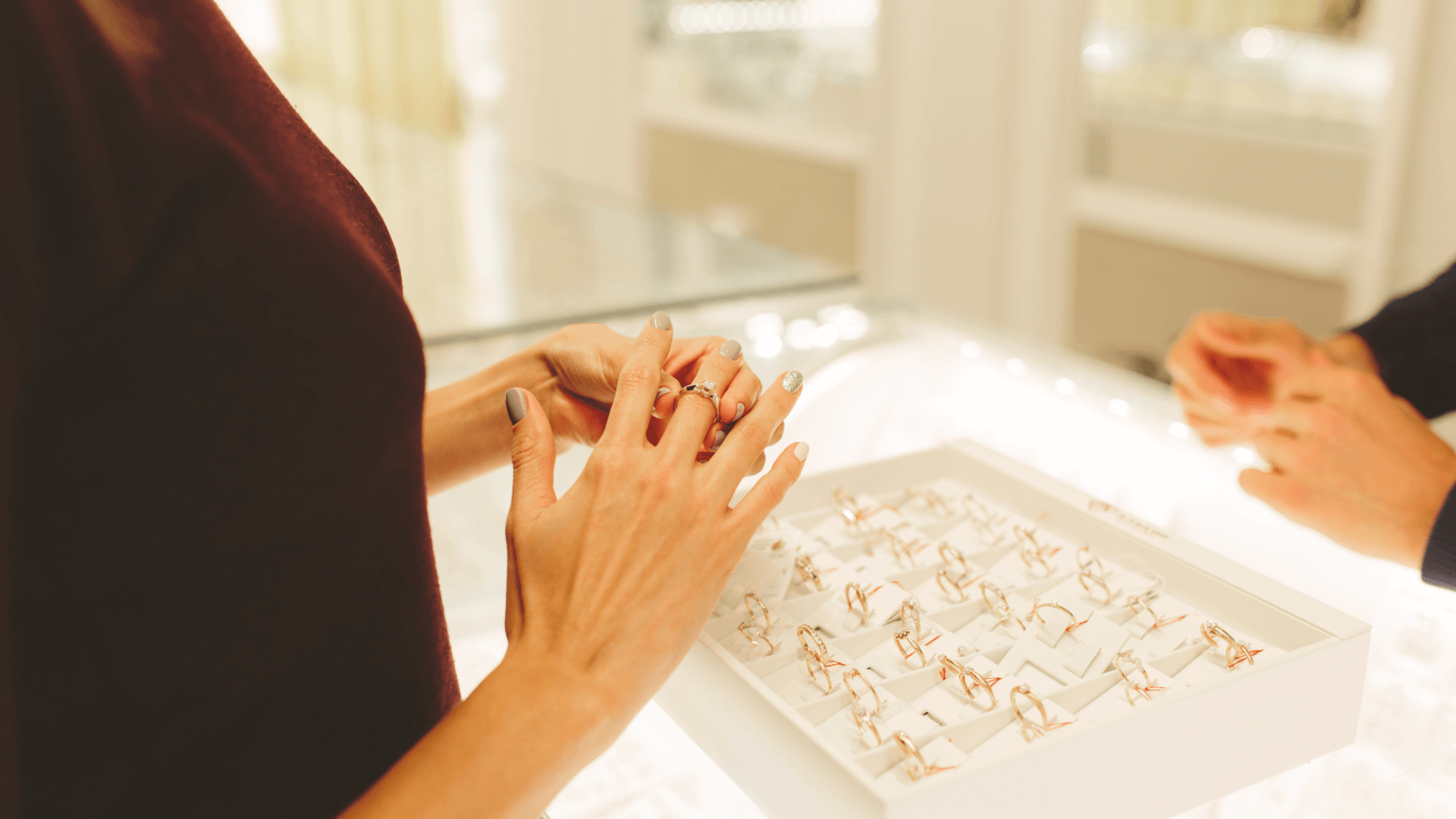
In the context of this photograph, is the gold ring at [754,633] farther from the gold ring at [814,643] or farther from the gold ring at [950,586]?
the gold ring at [950,586]

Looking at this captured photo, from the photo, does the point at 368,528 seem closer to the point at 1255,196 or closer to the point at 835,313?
the point at 835,313

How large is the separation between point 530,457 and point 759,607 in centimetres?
15

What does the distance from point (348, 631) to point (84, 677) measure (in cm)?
11

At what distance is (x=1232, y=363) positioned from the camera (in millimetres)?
994

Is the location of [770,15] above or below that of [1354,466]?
above

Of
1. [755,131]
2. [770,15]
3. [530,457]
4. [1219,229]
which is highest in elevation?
[770,15]

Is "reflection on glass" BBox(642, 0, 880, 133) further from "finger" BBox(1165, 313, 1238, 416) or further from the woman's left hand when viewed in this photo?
the woman's left hand

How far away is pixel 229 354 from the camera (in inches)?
17.4

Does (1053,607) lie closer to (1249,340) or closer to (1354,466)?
(1354,466)

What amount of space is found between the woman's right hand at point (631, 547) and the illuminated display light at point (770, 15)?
2.41 metres

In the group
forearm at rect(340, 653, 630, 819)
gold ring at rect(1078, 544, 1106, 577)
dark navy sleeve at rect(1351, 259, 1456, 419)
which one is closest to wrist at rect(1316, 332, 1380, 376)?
dark navy sleeve at rect(1351, 259, 1456, 419)

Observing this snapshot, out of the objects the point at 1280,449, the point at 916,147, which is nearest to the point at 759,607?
the point at 1280,449

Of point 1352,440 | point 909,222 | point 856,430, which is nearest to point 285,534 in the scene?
point 856,430

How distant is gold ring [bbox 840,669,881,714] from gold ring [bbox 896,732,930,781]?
0.04 m
